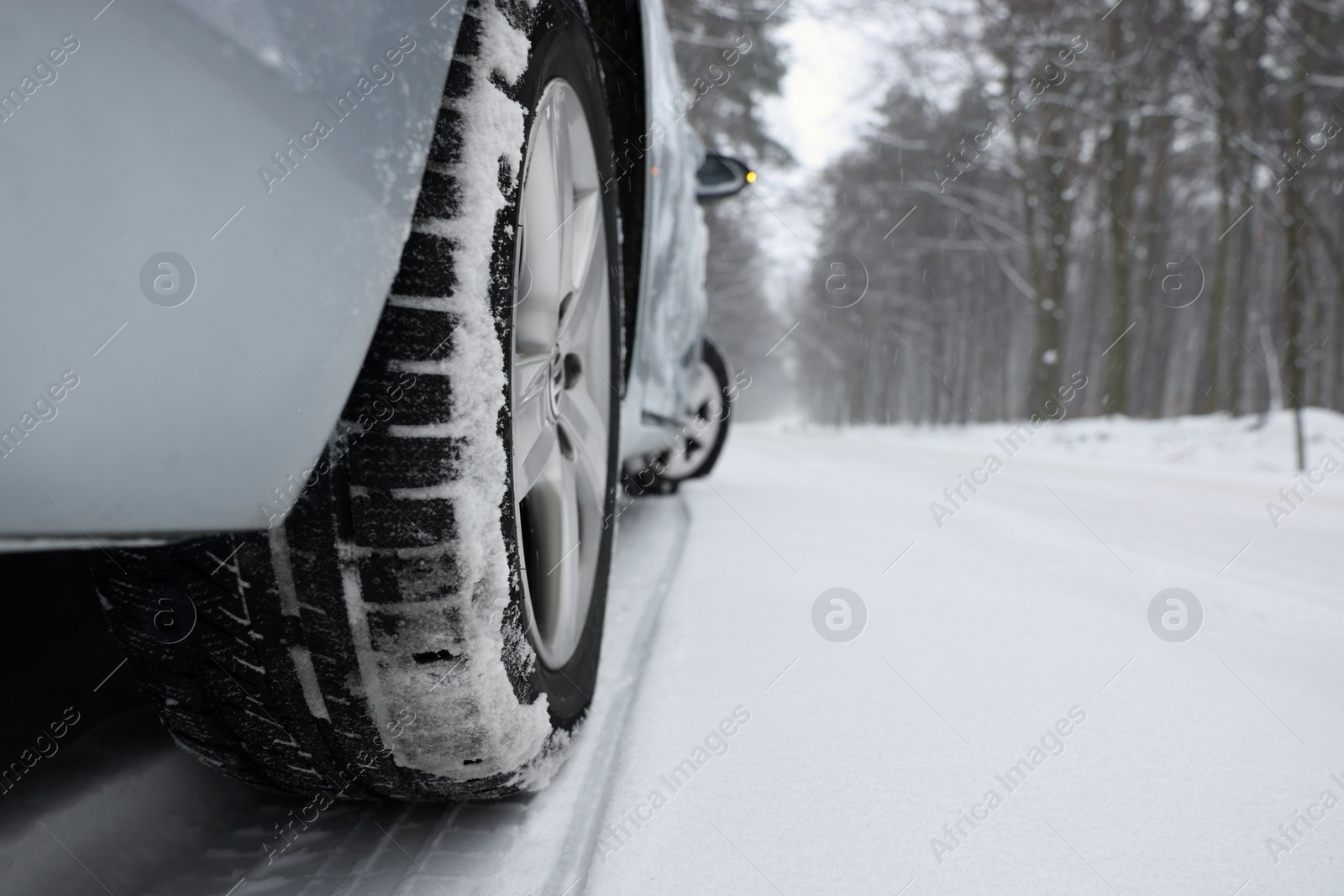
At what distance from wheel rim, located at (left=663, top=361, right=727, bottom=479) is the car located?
3108 millimetres

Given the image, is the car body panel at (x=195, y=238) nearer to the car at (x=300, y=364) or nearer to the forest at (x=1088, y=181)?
the car at (x=300, y=364)

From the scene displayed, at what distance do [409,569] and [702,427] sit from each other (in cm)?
355

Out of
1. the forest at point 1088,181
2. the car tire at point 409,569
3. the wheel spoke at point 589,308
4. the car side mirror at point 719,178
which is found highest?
the forest at point 1088,181

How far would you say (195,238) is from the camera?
0.51 m

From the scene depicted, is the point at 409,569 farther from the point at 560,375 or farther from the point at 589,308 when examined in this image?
the point at 589,308

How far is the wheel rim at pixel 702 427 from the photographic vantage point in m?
4.16

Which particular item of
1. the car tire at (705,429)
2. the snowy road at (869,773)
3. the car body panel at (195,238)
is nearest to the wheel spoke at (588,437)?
the snowy road at (869,773)

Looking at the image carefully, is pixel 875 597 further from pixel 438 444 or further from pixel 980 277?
pixel 980 277

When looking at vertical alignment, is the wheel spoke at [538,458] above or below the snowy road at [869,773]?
above

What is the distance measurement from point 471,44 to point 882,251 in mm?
25426

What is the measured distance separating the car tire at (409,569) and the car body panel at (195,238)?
2.0 inches

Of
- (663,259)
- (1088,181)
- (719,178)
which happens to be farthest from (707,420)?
(1088,181)

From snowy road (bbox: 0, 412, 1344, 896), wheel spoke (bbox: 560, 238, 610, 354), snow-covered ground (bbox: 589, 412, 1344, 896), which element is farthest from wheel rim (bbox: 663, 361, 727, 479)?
wheel spoke (bbox: 560, 238, 610, 354)

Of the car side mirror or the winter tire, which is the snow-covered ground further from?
the winter tire
